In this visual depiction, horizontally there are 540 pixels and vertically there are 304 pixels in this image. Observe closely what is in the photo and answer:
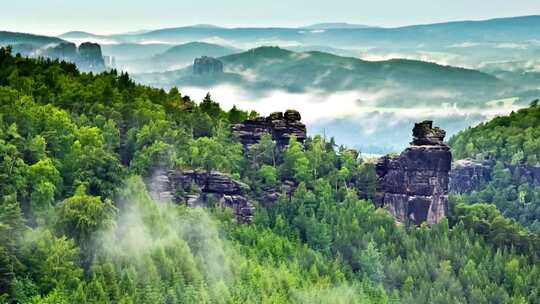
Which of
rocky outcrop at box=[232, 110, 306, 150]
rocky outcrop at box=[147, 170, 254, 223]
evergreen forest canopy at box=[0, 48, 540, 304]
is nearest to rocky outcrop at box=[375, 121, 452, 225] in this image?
evergreen forest canopy at box=[0, 48, 540, 304]

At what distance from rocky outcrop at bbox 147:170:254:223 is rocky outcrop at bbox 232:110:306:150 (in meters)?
12.8

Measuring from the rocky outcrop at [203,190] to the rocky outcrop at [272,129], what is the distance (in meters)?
12.8

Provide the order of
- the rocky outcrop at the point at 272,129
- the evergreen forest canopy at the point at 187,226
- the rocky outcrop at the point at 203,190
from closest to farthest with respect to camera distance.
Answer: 1. the evergreen forest canopy at the point at 187,226
2. the rocky outcrop at the point at 203,190
3. the rocky outcrop at the point at 272,129

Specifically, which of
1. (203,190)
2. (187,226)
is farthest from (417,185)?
(187,226)

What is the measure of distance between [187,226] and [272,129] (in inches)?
1199

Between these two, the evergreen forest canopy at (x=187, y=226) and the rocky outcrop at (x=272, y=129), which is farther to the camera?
the rocky outcrop at (x=272, y=129)

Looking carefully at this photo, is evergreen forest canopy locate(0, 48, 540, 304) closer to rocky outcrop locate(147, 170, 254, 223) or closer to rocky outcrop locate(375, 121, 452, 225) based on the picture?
rocky outcrop locate(147, 170, 254, 223)

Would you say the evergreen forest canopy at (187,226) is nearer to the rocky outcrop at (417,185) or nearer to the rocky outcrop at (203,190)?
the rocky outcrop at (203,190)

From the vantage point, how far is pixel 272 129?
171m

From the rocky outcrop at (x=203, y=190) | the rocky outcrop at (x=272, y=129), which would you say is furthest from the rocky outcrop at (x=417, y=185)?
the rocky outcrop at (x=203, y=190)

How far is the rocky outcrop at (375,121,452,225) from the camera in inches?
6688

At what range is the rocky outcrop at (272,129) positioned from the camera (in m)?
171

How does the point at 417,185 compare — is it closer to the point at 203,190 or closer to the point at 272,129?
the point at 272,129

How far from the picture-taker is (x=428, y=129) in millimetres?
172625
